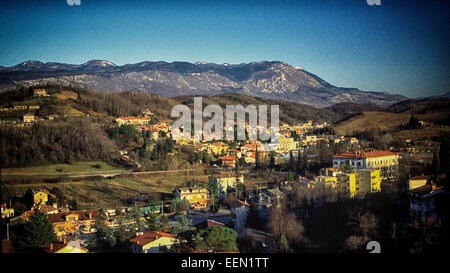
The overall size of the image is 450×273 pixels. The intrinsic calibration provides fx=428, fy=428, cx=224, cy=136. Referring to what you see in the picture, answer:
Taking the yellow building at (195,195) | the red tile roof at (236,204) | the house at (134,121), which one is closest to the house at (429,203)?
the red tile roof at (236,204)

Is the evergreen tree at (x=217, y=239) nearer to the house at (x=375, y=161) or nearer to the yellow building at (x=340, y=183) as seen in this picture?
the yellow building at (x=340, y=183)

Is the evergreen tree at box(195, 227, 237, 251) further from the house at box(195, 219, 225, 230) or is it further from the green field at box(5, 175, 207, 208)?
the green field at box(5, 175, 207, 208)

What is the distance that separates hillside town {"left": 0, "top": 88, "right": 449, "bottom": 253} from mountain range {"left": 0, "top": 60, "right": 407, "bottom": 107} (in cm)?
1374

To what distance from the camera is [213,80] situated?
5631 centimetres

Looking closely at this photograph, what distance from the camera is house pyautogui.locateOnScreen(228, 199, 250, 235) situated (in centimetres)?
693

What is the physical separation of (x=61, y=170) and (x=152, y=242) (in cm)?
599

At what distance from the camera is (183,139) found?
1712cm

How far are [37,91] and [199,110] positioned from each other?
10.9 meters

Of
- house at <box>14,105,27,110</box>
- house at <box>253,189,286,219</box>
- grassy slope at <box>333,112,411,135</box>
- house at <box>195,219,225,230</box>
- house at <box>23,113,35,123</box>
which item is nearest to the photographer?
house at <box>195,219,225,230</box>

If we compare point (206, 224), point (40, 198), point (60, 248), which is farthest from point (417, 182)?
point (40, 198)

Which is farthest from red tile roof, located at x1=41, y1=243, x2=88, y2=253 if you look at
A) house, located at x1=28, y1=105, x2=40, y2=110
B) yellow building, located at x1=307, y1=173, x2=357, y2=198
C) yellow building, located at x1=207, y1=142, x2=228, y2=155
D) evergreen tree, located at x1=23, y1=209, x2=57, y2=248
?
yellow building, located at x1=207, y1=142, x2=228, y2=155

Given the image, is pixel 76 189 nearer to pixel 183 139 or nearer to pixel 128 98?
pixel 183 139

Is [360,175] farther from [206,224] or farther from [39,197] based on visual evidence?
[39,197]
